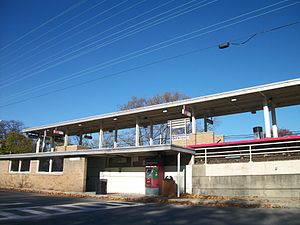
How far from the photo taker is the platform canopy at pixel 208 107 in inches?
734

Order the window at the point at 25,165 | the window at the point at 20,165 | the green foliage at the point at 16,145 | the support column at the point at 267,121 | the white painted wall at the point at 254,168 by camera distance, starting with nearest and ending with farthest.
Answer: the white painted wall at the point at 254,168, the support column at the point at 267,121, the window at the point at 25,165, the window at the point at 20,165, the green foliage at the point at 16,145

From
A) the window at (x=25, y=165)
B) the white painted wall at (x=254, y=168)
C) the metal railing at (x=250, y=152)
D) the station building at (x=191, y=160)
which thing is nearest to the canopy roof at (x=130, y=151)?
the station building at (x=191, y=160)

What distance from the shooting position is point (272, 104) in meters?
21.5

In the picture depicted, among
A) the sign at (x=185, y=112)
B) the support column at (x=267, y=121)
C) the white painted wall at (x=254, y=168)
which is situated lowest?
the white painted wall at (x=254, y=168)

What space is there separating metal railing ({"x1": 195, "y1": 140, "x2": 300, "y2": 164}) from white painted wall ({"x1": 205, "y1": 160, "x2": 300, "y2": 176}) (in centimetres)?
60

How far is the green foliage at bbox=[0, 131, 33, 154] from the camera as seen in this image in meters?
39.0

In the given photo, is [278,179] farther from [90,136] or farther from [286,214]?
[90,136]

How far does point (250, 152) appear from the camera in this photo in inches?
661

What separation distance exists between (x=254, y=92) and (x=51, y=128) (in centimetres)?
2239

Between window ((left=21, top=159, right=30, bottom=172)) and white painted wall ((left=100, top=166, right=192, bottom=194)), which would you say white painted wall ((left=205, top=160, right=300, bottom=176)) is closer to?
white painted wall ((left=100, top=166, right=192, bottom=194))

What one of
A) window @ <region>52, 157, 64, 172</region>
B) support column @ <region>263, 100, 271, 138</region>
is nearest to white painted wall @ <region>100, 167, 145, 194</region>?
window @ <region>52, 157, 64, 172</region>

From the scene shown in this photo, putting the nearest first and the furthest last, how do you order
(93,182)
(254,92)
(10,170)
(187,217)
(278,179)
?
(187,217)
(278,179)
(254,92)
(93,182)
(10,170)

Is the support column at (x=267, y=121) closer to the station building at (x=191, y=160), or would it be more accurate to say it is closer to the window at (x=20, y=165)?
the station building at (x=191, y=160)

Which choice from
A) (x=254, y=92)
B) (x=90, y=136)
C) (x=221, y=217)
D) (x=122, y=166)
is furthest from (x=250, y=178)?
(x=90, y=136)
